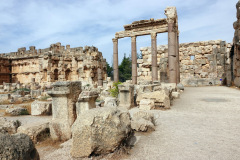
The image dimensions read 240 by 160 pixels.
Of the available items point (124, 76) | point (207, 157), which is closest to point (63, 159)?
point (207, 157)

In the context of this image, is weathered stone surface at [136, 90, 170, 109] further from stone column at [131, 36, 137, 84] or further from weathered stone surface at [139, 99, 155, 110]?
stone column at [131, 36, 137, 84]

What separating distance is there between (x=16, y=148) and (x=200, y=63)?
19.4 metres

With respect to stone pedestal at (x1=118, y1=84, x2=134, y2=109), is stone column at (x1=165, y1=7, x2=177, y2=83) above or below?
above

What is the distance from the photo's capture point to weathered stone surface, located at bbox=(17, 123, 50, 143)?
12.1 ft

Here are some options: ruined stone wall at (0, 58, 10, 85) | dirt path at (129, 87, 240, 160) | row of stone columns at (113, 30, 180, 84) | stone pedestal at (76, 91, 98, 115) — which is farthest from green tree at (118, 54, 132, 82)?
stone pedestal at (76, 91, 98, 115)

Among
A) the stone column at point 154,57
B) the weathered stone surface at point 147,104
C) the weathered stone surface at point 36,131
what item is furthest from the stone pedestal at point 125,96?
the stone column at point 154,57

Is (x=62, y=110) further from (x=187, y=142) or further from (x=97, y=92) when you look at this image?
(x=187, y=142)

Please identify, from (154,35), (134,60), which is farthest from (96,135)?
(154,35)

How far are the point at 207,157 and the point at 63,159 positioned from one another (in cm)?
224

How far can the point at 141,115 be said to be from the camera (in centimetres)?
443

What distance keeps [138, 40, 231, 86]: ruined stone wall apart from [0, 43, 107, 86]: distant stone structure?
6.91 metres

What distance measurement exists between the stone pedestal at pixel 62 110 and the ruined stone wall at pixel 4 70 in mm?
28560

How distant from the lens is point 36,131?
3.75 meters

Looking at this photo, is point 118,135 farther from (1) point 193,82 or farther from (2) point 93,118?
(1) point 193,82
